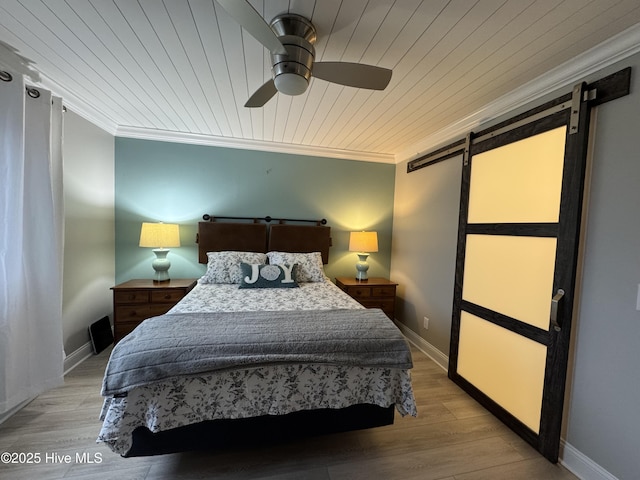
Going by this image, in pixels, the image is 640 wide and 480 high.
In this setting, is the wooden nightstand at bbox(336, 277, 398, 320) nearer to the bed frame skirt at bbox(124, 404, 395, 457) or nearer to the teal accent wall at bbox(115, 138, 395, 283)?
the teal accent wall at bbox(115, 138, 395, 283)

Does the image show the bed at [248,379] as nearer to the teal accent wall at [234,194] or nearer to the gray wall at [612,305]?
the gray wall at [612,305]

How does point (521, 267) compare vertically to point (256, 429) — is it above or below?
above

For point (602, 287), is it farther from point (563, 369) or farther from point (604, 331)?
point (563, 369)

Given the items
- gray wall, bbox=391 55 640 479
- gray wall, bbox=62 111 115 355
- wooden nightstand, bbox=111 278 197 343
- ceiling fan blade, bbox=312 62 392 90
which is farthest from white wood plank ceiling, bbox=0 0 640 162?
wooden nightstand, bbox=111 278 197 343

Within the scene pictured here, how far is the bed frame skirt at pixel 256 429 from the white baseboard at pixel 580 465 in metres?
1.05

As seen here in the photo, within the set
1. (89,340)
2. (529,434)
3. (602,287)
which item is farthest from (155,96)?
(529,434)

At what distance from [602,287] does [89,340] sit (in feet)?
13.8

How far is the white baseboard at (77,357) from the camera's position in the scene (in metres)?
2.32

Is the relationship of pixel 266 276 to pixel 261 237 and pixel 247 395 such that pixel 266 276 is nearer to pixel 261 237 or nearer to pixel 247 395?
pixel 261 237

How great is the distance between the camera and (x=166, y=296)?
2727mm

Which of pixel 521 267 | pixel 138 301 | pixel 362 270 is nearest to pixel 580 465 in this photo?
pixel 521 267

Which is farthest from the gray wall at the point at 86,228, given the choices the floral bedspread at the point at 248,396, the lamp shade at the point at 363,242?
the lamp shade at the point at 363,242

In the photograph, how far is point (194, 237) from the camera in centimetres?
320

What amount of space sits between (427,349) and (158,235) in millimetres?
3231
